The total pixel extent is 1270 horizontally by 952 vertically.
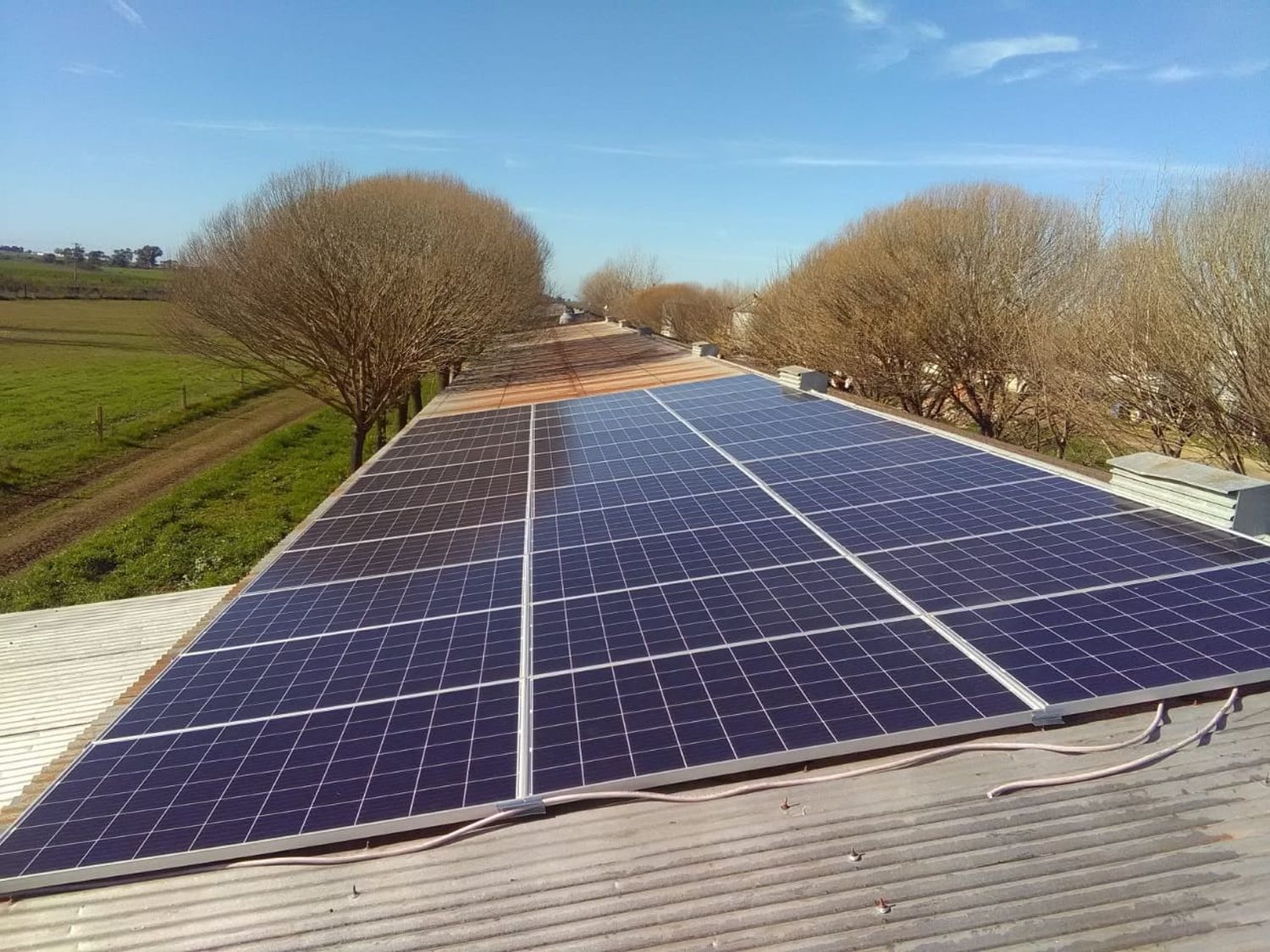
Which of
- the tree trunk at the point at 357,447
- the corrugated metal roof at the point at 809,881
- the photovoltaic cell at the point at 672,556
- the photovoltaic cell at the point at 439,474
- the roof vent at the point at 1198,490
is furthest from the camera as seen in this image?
the tree trunk at the point at 357,447

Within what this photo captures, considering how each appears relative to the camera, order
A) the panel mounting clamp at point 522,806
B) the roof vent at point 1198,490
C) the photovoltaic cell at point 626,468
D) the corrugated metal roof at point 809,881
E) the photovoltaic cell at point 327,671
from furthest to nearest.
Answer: the photovoltaic cell at point 626,468 → the roof vent at point 1198,490 → the photovoltaic cell at point 327,671 → the panel mounting clamp at point 522,806 → the corrugated metal roof at point 809,881

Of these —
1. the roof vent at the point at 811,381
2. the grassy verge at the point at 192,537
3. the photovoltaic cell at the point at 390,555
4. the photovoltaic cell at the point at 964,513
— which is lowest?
the grassy verge at the point at 192,537

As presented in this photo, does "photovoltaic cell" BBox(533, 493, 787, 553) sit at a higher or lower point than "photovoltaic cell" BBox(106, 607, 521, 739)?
higher

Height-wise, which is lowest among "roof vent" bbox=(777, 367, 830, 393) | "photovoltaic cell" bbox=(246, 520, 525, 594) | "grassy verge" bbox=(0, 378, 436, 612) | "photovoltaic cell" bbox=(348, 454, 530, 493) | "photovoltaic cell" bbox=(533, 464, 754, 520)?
"grassy verge" bbox=(0, 378, 436, 612)

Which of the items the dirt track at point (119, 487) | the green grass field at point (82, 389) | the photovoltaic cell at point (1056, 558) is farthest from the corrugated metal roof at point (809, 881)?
the green grass field at point (82, 389)

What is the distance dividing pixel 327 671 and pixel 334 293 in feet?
70.9

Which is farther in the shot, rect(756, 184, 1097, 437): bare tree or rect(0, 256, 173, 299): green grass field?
rect(0, 256, 173, 299): green grass field

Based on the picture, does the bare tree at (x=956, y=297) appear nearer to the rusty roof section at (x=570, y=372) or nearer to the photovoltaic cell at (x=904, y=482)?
the rusty roof section at (x=570, y=372)

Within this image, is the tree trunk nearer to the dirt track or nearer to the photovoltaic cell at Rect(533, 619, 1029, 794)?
the dirt track

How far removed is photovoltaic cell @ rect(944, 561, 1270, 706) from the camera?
5.24 m

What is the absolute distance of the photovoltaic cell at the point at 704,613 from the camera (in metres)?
6.33

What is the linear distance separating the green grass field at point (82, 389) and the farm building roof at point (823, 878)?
27.7 meters

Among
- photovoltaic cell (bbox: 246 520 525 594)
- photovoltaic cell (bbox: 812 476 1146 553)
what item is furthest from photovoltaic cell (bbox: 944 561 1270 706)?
photovoltaic cell (bbox: 246 520 525 594)

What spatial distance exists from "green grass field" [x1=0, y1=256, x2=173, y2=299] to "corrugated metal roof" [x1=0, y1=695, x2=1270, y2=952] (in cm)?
7973
